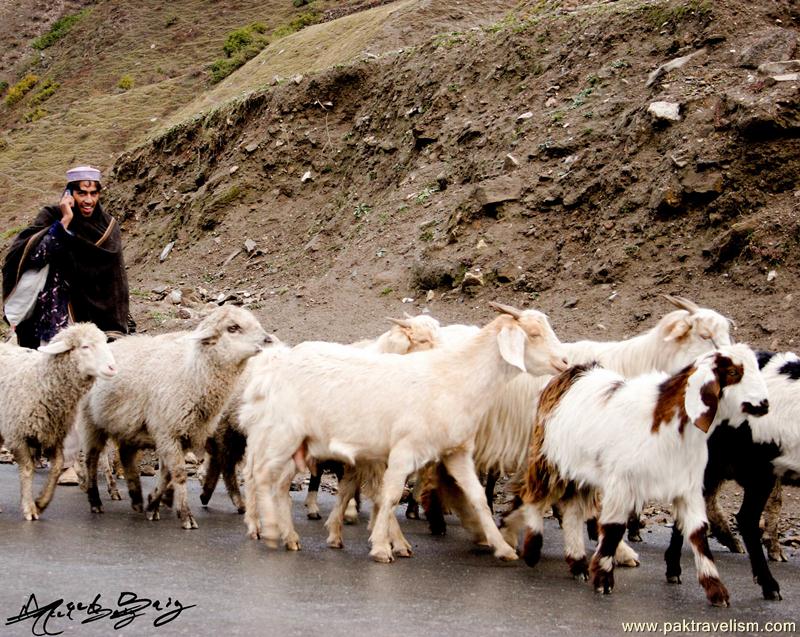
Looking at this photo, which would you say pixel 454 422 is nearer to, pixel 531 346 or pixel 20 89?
pixel 531 346

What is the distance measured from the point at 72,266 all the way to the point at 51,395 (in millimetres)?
2134

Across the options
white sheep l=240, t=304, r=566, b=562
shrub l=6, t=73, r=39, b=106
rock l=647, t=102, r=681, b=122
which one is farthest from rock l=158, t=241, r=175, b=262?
shrub l=6, t=73, r=39, b=106

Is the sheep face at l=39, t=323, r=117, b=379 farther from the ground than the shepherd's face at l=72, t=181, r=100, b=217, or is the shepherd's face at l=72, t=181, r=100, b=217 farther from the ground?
the shepherd's face at l=72, t=181, r=100, b=217

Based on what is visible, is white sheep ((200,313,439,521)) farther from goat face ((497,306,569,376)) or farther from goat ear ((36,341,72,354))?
goat face ((497,306,569,376))

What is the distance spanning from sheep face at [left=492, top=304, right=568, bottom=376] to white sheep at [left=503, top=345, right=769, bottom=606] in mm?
611

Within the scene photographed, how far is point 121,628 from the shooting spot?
5879 mm

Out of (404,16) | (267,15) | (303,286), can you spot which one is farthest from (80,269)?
(267,15)

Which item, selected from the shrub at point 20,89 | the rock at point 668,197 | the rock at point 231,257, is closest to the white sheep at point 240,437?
the rock at point 668,197

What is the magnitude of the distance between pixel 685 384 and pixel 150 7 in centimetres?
5266

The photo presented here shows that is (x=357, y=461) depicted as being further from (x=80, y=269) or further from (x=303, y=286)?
(x=303, y=286)

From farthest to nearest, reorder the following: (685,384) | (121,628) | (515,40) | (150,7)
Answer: (150,7) < (515,40) < (685,384) < (121,628)

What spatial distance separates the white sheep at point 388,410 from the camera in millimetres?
8086

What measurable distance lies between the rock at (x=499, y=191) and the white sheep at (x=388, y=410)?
9.44 m

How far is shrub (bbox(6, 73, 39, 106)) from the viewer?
169ft
